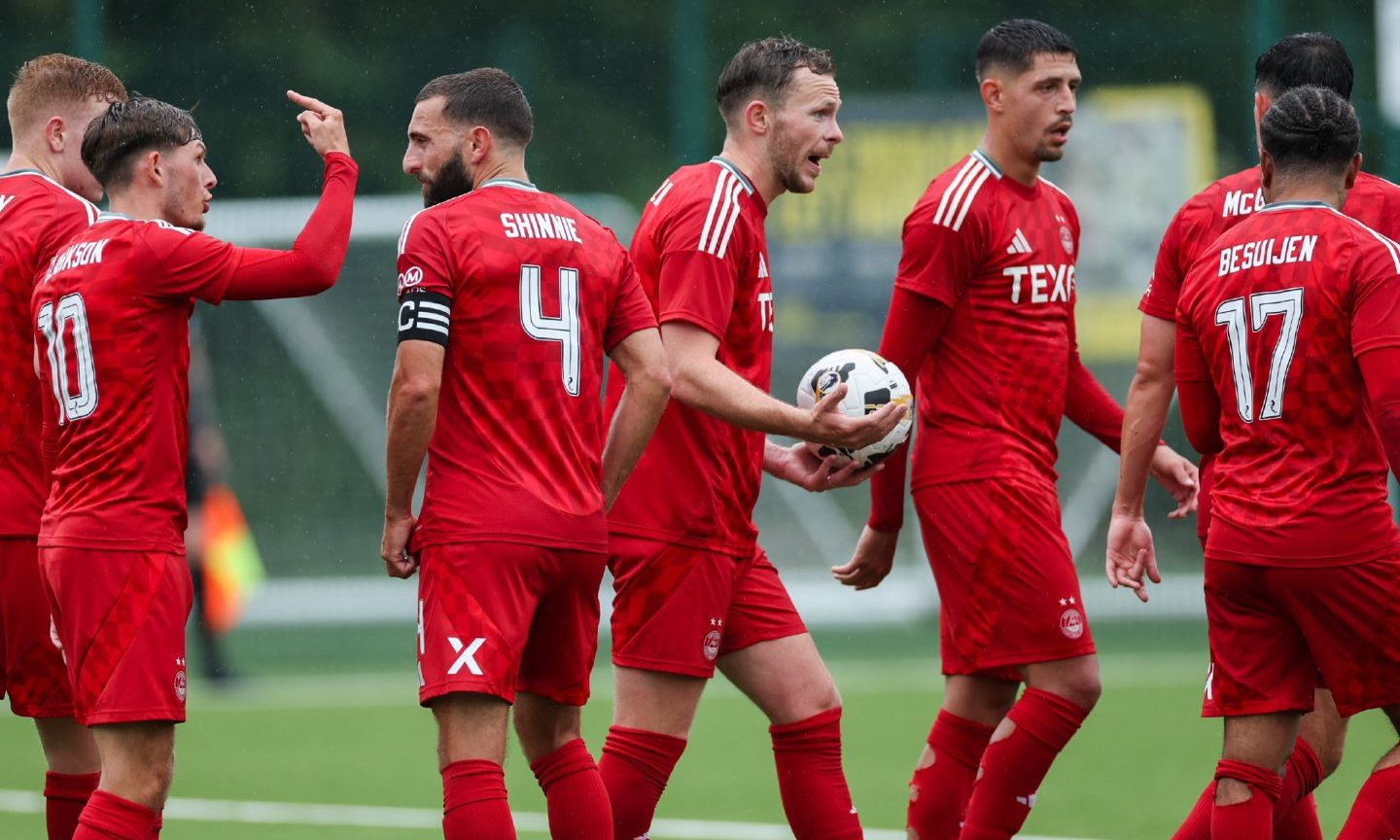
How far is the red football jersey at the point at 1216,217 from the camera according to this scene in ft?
17.7

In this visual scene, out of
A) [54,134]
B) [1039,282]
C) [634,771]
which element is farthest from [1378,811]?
[54,134]

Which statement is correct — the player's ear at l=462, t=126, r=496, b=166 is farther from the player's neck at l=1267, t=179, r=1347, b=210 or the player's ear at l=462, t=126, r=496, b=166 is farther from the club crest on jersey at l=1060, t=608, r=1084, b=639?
the club crest on jersey at l=1060, t=608, r=1084, b=639

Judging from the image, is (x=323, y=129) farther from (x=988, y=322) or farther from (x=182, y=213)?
(x=988, y=322)

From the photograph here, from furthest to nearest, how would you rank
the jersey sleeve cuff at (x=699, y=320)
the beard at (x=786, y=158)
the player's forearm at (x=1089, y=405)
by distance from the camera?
the player's forearm at (x=1089, y=405)
the beard at (x=786, y=158)
the jersey sleeve cuff at (x=699, y=320)

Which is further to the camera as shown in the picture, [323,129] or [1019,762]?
[1019,762]

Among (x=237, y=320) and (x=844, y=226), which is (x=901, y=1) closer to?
(x=844, y=226)

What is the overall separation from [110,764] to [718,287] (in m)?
2.01

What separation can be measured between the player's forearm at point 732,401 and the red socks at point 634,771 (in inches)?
36.8

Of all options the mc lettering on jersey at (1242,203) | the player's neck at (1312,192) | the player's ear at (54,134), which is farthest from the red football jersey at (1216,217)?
the player's ear at (54,134)

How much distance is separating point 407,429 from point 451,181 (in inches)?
29.1

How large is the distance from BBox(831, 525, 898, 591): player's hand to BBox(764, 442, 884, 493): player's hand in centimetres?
45

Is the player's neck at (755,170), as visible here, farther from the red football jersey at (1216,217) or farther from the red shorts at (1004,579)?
the red football jersey at (1216,217)

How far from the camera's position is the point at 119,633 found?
4668mm

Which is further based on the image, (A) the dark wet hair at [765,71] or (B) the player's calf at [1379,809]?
(A) the dark wet hair at [765,71]
